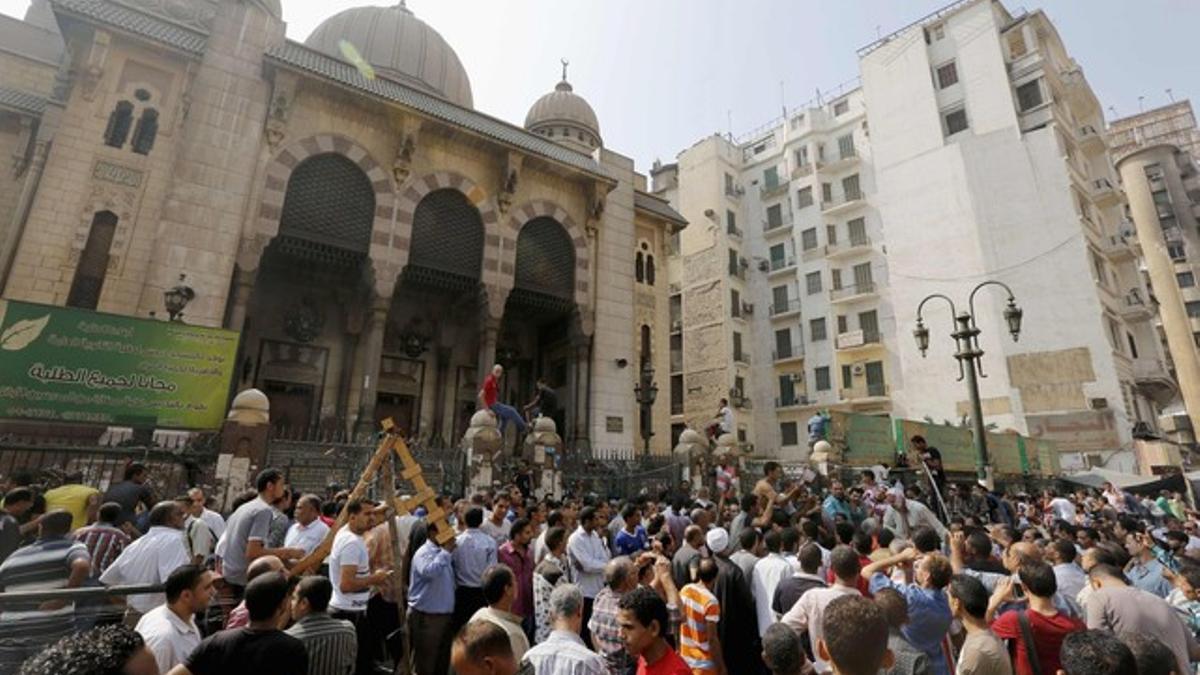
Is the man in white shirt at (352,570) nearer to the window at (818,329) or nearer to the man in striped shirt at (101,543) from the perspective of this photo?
the man in striped shirt at (101,543)

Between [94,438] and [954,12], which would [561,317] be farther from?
[954,12]

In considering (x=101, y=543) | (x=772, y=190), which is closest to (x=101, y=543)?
(x=101, y=543)

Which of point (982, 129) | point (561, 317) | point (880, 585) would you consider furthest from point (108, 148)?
point (982, 129)

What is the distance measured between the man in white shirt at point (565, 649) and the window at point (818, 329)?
3253 cm

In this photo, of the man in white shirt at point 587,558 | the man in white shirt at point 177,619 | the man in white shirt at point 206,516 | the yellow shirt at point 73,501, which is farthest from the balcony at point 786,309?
the man in white shirt at point 177,619

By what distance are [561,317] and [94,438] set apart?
43.3ft

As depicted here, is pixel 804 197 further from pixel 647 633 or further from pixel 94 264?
pixel 647 633

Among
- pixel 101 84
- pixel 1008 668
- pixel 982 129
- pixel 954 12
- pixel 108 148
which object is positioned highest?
pixel 954 12

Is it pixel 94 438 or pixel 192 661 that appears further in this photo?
pixel 94 438

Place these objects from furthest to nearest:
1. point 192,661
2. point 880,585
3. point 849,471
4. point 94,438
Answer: point 849,471, point 94,438, point 880,585, point 192,661

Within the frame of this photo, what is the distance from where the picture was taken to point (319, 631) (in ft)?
10.4

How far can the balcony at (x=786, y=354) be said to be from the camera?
110 feet

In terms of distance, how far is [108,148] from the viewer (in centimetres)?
1345

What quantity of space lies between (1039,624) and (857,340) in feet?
98.5
